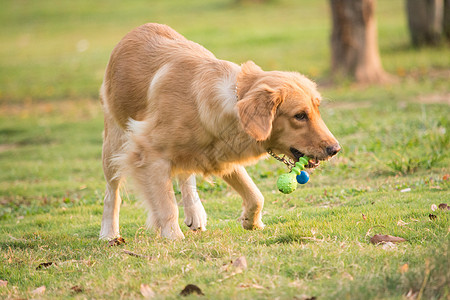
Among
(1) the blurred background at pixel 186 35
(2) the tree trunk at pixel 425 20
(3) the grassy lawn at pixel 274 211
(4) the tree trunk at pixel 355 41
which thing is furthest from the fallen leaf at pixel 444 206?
(2) the tree trunk at pixel 425 20

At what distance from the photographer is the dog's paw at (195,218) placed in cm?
604

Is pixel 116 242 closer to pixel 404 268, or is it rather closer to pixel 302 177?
pixel 302 177

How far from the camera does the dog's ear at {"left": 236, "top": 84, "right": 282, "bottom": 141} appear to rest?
4691 mm

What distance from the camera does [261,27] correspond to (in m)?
29.2

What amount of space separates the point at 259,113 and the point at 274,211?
203cm

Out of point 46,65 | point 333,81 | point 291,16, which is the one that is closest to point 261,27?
point 291,16

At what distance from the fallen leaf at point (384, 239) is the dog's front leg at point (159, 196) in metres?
1.71

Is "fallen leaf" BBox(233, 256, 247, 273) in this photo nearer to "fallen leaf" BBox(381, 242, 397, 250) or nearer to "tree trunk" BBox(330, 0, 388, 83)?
"fallen leaf" BBox(381, 242, 397, 250)

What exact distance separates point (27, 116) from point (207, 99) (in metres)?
11.8

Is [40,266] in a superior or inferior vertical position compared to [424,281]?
inferior

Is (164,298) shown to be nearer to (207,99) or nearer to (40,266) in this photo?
(40,266)

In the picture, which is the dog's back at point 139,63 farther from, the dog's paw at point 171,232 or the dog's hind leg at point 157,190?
the dog's paw at point 171,232

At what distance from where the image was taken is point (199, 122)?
518cm

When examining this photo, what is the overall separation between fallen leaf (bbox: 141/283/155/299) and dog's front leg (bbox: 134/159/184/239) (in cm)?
144
